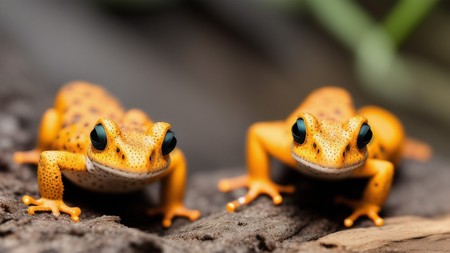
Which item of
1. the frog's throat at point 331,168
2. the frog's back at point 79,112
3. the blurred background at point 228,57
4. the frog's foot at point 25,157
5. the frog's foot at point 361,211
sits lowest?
the frog's foot at point 361,211

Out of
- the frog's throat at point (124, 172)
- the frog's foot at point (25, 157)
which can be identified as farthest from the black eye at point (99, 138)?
the frog's foot at point (25, 157)

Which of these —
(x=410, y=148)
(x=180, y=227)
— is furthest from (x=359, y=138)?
(x=410, y=148)

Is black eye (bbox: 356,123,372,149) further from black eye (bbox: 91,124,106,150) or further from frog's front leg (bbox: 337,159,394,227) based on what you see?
black eye (bbox: 91,124,106,150)

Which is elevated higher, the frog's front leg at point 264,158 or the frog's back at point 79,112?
the frog's back at point 79,112

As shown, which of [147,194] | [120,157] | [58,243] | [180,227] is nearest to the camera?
[58,243]

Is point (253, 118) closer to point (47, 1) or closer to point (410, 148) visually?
point (410, 148)

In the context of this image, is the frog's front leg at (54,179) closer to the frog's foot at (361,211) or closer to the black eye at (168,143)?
the black eye at (168,143)

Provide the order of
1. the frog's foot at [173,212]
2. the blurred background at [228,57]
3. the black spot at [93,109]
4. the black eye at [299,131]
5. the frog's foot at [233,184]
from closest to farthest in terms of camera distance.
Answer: the black eye at [299,131] < the frog's foot at [173,212] < the black spot at [93,109] < the frog's foot at [233,184] < the blurred background at [228,57]

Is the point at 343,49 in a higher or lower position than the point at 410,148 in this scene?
higher
